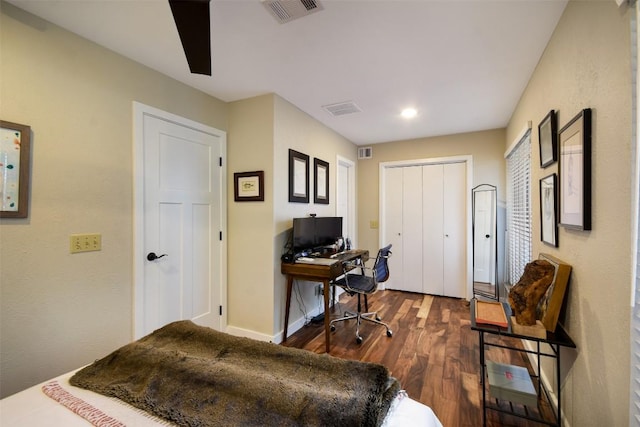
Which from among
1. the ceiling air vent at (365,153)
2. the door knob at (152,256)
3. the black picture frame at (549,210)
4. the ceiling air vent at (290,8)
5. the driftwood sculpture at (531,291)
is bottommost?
the driftwood sculpture at (531,291)

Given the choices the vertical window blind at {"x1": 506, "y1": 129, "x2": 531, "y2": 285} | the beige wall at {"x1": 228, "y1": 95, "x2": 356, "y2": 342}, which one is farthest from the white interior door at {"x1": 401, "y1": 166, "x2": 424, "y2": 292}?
the beige wall at {"x1": 228, "y1": 95, "x2": 356, "y2": 342}

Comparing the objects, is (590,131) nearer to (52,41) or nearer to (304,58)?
(304,58)

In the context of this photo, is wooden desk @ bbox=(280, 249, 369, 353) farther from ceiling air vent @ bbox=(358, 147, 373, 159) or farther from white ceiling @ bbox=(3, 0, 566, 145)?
ceiling air vent @ bbox=(358, 147, 373, 159)

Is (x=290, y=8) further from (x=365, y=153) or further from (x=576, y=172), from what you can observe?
(x=365, y=153)

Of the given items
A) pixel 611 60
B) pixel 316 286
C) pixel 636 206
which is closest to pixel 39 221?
pixel 316 286

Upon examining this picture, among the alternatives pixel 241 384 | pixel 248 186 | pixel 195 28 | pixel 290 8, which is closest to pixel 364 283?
pixel 248 186

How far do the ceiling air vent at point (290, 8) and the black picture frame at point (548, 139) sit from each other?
1.62 m

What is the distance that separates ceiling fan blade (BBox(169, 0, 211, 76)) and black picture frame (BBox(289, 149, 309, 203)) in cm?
170

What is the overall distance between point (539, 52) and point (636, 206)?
64.6 inches

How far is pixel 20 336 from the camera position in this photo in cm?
154

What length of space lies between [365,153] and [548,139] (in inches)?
116

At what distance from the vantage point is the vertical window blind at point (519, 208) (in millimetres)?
2539

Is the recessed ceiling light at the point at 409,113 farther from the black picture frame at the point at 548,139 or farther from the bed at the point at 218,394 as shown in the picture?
the bed at the point at 218,394

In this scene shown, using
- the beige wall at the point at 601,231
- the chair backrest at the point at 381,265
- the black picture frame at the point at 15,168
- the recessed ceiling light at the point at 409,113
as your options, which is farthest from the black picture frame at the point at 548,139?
the black picture frame at the point at 15,168
